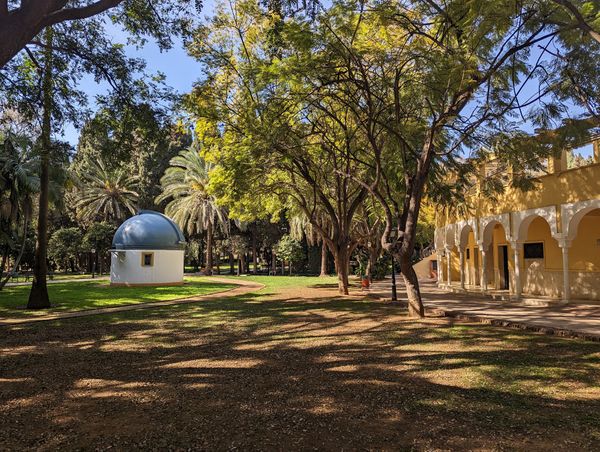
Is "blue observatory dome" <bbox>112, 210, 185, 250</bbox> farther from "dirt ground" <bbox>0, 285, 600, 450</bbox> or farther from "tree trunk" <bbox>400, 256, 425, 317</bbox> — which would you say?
"tree trunk" <bbox>400, 256, 425, 317</bbox>

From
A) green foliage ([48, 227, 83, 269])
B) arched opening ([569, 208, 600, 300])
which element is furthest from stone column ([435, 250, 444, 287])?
green foliage ([48, 227, 83, 269])

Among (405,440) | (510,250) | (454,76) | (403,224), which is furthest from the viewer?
(510,250)

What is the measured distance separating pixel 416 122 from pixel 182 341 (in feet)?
32.5

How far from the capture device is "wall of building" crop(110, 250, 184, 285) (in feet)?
95.2

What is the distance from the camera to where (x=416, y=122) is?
47.1 feet

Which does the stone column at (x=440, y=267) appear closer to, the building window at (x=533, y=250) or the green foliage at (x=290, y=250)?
the building window at (x=533, y=250)

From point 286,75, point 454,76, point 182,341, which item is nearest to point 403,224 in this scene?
point 454,76

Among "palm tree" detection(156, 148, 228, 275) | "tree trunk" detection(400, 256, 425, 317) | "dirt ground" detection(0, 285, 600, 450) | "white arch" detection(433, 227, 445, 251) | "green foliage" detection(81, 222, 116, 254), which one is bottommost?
"dirt ground" detection(0, 285, 600, 450)

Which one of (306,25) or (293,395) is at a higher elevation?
(306,25)

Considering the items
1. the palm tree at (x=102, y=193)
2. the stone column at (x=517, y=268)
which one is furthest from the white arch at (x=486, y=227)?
the palm tree at (x=102, y=193)

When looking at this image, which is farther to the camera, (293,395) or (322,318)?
(322,318)

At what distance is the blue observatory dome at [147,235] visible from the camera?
1153 inches

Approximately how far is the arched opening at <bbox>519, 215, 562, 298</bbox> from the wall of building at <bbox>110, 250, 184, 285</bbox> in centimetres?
2205

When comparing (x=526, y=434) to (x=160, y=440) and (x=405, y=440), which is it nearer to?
(x=405, y=440)
